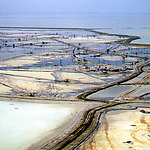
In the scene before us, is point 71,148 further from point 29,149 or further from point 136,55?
point 136,55

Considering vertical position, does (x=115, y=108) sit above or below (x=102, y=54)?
below

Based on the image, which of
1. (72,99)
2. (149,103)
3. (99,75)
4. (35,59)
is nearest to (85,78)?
(99,75)

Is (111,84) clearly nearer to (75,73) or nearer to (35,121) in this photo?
(75,73)

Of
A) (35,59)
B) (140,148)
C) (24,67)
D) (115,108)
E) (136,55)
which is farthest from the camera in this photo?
(136,55)

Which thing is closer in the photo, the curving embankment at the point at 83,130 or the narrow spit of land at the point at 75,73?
the curving embankment at the point at 83,130

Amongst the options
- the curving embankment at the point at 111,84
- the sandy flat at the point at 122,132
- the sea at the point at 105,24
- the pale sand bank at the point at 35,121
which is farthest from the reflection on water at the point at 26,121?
the sea at the point at 105,24

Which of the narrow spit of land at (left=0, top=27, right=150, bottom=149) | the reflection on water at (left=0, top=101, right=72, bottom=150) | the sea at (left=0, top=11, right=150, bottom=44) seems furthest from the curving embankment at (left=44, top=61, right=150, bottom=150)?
the sea at (left=0, top=11, right=150, bottom=44)

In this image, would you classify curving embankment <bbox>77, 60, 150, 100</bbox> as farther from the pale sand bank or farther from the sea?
the sea

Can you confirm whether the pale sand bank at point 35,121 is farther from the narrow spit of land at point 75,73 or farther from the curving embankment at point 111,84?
the curving embankment at point 111,84

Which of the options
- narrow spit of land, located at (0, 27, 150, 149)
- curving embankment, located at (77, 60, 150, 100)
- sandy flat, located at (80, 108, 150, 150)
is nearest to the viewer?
sandy flat, located at (80, 108, 150, 150)

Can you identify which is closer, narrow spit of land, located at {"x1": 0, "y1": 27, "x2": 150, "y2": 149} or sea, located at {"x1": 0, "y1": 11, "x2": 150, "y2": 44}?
narrow spit of land, located at {"x1": 0, "y1": 27, "x2": 150, "y2": 149}

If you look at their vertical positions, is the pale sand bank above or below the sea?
below
